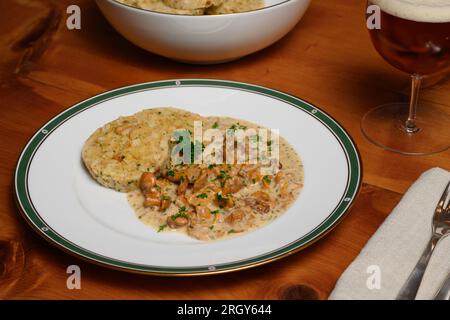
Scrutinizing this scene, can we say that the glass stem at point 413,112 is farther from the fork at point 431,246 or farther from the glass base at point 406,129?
the fork at point 431,246

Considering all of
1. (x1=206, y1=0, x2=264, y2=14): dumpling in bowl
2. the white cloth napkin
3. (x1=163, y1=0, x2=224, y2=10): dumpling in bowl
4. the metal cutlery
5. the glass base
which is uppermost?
(x1=206, y1=0, x2=264, y2=14): dumpling in bowl

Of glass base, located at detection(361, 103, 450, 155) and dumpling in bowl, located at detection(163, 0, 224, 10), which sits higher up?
dumpling in bowl, located at detection(163, 0, 224, 10)

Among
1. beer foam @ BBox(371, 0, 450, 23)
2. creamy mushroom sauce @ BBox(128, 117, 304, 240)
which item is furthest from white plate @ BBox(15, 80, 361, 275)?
beer foam @ BBox(371, 0, 450, 23)

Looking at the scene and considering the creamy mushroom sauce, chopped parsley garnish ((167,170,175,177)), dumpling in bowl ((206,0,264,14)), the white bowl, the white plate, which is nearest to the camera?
the white plate

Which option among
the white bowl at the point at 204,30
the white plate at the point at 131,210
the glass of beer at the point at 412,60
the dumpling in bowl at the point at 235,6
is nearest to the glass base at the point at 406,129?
Result: the glass of beer at the point at 412,60

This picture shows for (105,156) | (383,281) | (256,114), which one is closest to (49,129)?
(105,156)

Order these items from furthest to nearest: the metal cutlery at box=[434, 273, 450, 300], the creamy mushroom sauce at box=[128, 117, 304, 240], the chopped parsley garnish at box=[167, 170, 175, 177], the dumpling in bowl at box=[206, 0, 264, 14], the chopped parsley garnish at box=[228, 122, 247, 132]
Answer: the dumpling in bowl at box=[206, 0, 264, 14], the chopped parsley garnish at box=[228, 122, 247, 132], the chopped parsley garnish at box=[167, 170, 175, 177], the creamy mushroom sauce at box=[128, 117, 304, 240], the metal cutlery at box=[434, 273, 450, 300]

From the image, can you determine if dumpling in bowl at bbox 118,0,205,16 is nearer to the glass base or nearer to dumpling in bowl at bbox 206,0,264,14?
dumpling in bowl at bbox 206,0,264,14
